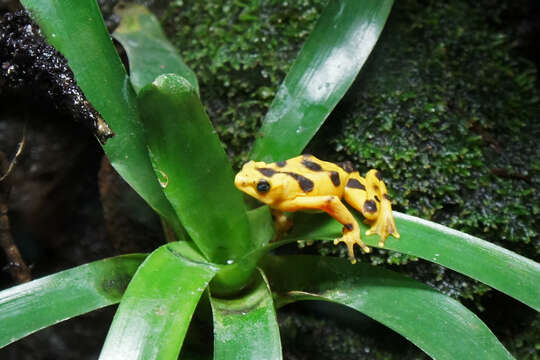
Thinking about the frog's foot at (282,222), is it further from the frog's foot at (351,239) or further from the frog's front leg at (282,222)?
the frog's foot at (351,239)

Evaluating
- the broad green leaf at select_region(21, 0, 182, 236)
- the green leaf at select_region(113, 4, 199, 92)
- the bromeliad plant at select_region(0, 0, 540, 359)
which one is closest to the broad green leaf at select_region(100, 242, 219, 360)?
the bromeliad plant at select_region(0, 0, 540, 359)

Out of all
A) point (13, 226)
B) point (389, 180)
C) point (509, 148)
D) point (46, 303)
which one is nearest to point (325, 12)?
point (389, 180)

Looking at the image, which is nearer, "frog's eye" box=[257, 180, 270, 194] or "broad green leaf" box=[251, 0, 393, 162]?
"frog's eye" box=[257, 180, 270, 194]

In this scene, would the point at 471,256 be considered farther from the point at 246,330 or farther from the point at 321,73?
the point at 321,73

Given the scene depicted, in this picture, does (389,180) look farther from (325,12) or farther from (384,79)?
(325,12)

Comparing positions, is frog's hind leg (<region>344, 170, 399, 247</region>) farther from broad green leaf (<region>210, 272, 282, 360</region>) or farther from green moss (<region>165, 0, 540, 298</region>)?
broad green leaf (<region>210, 272, 282, 360</region>)
